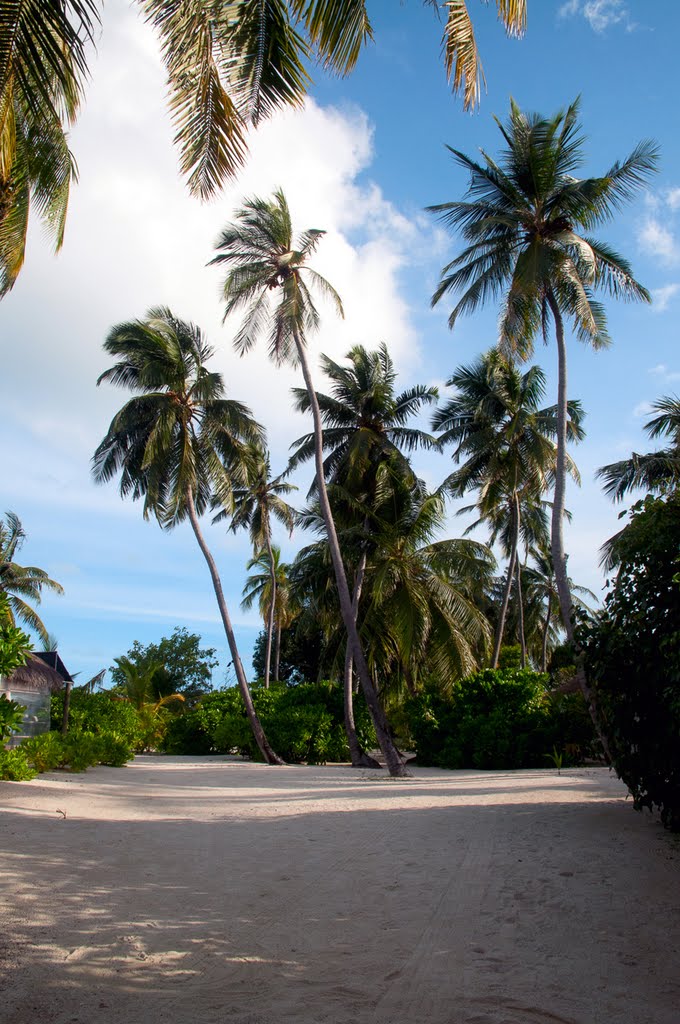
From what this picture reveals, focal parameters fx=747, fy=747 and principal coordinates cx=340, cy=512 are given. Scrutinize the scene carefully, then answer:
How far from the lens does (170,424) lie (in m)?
21.0

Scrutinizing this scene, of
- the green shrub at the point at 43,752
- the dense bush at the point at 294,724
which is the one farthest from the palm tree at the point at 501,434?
the green shrub at the point at 43,752

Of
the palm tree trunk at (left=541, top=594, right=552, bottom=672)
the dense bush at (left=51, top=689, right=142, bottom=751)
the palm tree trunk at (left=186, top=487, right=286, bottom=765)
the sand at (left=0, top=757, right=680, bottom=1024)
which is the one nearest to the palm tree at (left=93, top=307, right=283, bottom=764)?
the palm tree trunk at (left=186, top=487, right=286, bottom=765)

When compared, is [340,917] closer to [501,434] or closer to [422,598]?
[422,598]

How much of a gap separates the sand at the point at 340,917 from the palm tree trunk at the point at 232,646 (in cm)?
1246

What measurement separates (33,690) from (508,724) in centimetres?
1111

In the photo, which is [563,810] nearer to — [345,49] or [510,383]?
[345,49]

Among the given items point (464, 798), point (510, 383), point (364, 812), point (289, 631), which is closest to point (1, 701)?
point (364, 812)

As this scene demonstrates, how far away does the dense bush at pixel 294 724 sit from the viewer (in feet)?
72.2

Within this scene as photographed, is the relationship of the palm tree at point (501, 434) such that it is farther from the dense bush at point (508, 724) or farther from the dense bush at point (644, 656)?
the dense bush at point (644, 656)

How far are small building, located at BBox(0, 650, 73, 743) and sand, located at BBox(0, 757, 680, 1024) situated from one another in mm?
6013

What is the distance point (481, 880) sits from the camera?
5.86 meters

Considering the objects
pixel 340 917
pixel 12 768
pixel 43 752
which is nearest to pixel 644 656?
pixel 340 917

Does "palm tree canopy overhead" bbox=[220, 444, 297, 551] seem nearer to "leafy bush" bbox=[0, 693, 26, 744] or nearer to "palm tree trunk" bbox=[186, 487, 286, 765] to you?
"palm tree trunk" bbox=[186, 487, 286, 765]

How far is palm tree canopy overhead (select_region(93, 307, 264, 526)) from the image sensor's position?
848 inches
